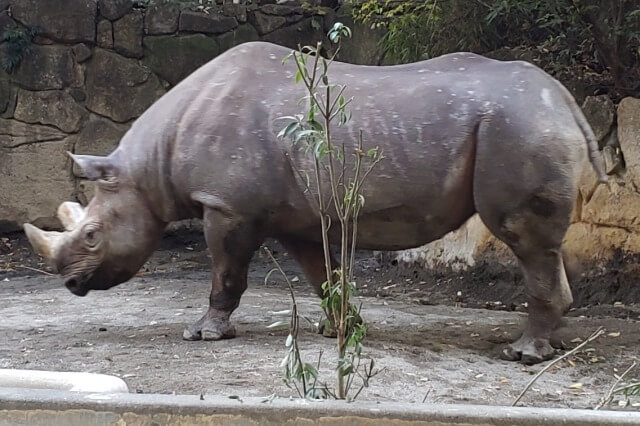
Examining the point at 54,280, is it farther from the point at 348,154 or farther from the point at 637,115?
the point at 637,115

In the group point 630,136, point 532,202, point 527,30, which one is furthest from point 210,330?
point 527,30

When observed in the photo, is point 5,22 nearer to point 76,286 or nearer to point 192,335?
point 76,286

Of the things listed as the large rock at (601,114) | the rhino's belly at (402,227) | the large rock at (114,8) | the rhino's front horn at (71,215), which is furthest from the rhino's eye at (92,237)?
the large rock at (114,8)

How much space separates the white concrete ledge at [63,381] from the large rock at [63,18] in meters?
6.16

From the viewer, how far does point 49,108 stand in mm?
8484

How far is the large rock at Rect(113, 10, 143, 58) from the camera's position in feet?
28.0

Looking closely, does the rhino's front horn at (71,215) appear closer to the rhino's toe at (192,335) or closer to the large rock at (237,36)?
the rhino's toe at (192,335)

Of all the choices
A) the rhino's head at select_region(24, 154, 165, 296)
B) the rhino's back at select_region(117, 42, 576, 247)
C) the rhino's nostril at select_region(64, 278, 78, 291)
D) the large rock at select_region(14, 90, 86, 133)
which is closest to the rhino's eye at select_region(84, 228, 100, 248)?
the rhino's head at select_region(24, 154, 165, 296)

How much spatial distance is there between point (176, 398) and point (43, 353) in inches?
79.4

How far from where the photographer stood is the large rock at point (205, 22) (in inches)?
337

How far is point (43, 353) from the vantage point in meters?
4.29

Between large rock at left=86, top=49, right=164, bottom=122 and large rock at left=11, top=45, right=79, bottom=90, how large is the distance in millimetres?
227

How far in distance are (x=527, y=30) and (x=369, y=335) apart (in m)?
3.11

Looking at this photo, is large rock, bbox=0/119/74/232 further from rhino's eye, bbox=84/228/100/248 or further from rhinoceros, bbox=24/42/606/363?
rhino's eye, bbox=84/228/100/248
